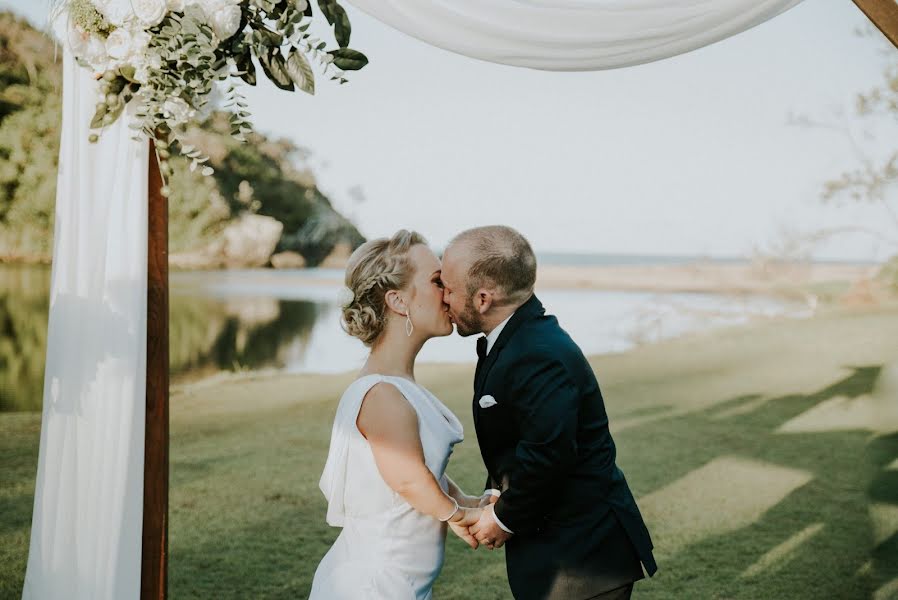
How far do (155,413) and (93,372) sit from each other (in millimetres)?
184

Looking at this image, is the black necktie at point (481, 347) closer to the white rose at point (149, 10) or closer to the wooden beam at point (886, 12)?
the white rose at point (149, 10)

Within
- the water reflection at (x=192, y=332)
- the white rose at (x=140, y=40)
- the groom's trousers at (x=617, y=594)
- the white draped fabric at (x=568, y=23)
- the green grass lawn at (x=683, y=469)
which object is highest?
the white draped fabric at (x=568, y=23)

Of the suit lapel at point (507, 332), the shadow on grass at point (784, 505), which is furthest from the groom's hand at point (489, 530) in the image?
the shadow on grass at point (784, 505)

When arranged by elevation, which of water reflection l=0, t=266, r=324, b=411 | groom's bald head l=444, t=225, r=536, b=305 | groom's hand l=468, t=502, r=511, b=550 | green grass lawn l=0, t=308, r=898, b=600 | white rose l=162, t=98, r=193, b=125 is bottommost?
green grass lawn l=0, t=308, r=898, b=600

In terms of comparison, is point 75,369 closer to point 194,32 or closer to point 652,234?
Result: point 194,32

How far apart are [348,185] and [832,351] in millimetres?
5532

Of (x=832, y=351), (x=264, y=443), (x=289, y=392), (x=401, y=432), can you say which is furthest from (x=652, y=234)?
(x=401, y=432)

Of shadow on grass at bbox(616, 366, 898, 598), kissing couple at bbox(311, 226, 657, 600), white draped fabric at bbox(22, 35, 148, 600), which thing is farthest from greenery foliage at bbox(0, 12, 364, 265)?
shadow on grass at bbox(616, 366, 898, 598)

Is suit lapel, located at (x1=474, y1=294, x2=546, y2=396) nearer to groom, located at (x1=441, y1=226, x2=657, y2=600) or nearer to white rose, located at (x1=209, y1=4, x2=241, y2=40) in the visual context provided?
groom, located at (x1=441, y1=226, x2=657, y2=600)

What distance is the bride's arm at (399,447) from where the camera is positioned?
5.51 feet

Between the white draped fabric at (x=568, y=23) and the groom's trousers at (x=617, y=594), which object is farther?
the white draped fabric at (x=568, y=23)

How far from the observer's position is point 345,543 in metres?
1.79

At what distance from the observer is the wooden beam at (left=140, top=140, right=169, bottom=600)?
2074 millimetres

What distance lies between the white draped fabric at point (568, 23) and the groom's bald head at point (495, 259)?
0.63 m
